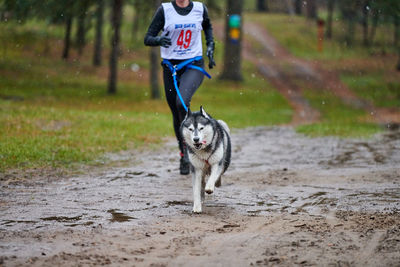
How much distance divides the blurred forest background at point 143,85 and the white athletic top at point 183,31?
9.95 feet

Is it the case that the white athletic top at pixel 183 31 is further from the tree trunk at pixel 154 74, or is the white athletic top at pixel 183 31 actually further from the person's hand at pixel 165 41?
the tree trunk at pixel 154 74

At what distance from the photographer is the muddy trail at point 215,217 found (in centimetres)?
455

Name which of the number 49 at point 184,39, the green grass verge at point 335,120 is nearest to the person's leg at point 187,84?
the number 49 at point 184,39

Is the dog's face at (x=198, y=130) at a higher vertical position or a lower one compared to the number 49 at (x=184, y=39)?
lower

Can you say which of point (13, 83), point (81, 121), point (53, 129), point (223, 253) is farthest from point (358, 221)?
point (13, 83)

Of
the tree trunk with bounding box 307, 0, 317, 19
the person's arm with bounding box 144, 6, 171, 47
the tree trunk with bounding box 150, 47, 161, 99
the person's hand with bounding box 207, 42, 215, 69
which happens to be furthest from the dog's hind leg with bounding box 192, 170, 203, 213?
the tree trunk with bounding box 307, 0, 317, 19

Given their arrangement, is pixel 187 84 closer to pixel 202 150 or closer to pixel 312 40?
pixel 202 150

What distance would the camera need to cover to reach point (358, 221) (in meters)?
5.70

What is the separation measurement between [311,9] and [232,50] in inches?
1103

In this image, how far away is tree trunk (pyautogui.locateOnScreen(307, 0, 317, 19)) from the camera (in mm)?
54688

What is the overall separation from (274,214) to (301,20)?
171ft

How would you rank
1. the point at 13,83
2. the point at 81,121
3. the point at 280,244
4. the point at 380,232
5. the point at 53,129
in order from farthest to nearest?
the point at 13,83 < the point at 81,121 < the point at 53,129 < the point at 380,232 < the point at 280,244

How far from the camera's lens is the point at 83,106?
2042cm

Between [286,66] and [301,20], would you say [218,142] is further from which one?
[301,20]
